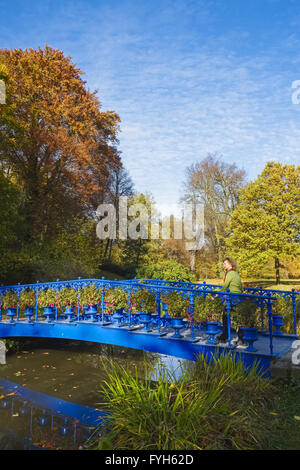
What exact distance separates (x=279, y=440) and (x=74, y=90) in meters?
18.5

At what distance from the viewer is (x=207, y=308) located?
878cm

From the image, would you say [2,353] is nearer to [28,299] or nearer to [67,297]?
[28,299]

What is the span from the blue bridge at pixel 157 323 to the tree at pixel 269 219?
12.6 m

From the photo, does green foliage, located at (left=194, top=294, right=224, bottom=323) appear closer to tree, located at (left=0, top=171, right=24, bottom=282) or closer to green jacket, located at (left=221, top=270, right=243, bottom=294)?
green jacket, located at (left=221, top=270, right=243, bottom=294)

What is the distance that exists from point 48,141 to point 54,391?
11645 mm

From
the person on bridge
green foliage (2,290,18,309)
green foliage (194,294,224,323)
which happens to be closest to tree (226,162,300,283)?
green foliage (194,294,224,323)

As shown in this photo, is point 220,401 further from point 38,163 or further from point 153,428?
point 38,163

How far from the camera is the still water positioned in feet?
17.3

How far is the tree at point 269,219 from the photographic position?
73.1ft

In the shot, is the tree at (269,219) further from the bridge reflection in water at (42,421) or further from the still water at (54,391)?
the bridge reflection in water at (42,421)

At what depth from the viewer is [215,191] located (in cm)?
3147

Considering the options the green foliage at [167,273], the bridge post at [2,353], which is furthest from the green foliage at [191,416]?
the green foliage at [167,273]

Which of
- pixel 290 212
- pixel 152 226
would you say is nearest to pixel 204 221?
Answer: pixel 152 226

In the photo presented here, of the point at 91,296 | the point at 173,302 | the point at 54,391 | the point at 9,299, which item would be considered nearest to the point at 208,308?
the point at 173,302
